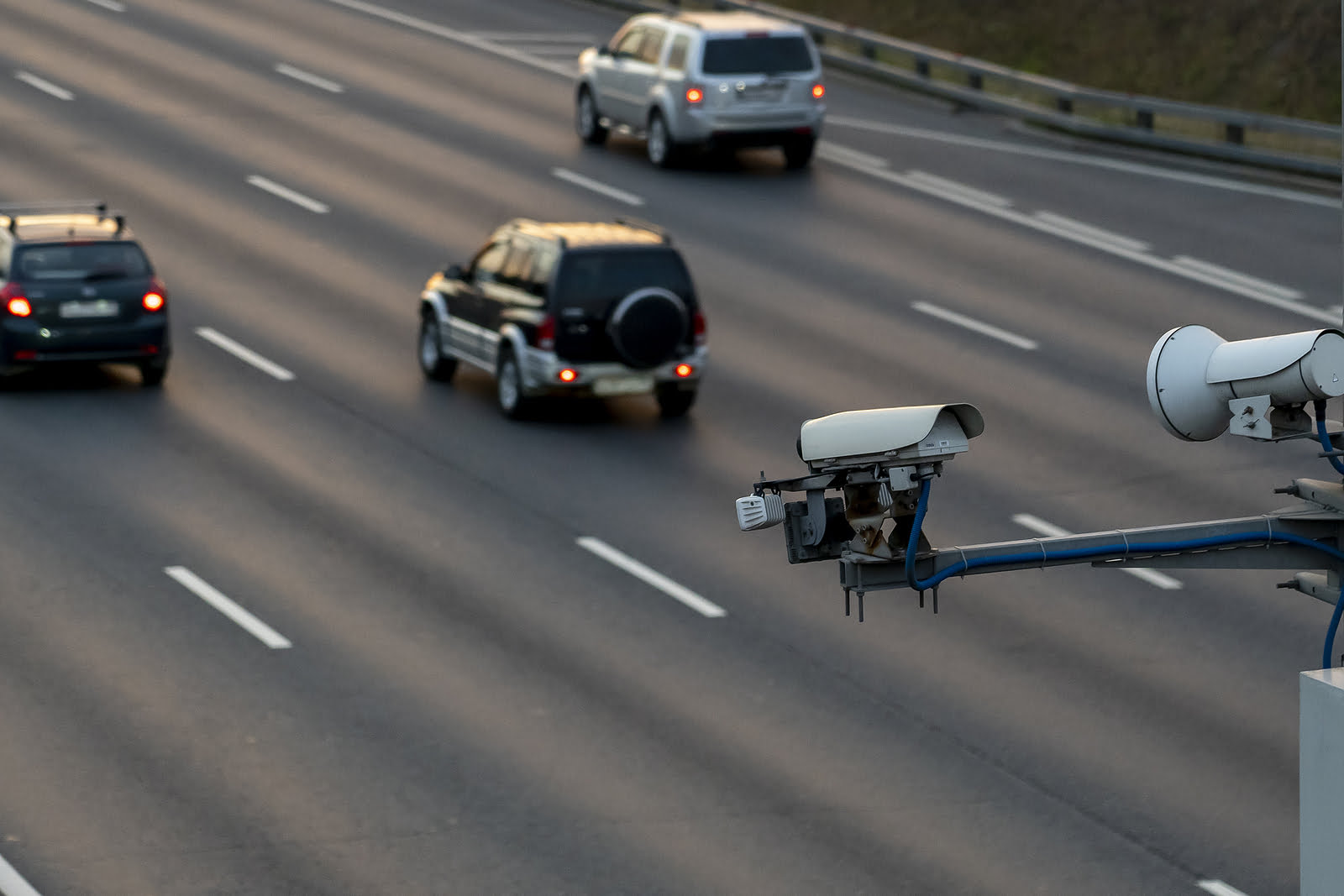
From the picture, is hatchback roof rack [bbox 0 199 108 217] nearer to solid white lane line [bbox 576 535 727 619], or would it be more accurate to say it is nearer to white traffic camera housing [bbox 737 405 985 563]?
solid white lane line [bbox 576 535 727 619]

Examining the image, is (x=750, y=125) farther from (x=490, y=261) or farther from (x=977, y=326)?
(x=490, y=261)

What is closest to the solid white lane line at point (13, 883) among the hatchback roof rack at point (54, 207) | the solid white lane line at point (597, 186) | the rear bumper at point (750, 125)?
the hatchback roof rack at point (54, 207)

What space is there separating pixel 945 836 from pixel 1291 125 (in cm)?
2139

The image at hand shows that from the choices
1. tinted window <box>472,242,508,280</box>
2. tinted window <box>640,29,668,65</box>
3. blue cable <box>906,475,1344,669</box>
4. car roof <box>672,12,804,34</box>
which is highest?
blue cable <box>906,475,1344,669</box>

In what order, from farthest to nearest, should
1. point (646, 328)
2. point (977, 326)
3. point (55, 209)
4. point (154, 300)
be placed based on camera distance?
point (55, 209) < point (977, 326) < point (154, 300) < point (646, 328)

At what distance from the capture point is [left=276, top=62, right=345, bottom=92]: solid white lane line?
38062 mm

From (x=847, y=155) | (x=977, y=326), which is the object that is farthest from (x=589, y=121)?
(x=977, y=326)

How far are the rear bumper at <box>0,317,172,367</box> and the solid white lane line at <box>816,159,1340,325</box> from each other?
12.2 meters

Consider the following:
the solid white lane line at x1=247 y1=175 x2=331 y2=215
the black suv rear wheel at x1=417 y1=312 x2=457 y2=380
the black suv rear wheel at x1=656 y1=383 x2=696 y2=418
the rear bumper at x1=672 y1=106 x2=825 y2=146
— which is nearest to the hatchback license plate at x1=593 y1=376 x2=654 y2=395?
the black suv rear wheel at x1=656 y1=383 x2=696 y2=418

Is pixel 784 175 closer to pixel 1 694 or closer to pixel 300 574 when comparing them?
pixel 300 574

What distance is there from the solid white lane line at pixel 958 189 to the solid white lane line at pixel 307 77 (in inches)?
416

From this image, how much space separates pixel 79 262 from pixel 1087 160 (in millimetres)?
16811

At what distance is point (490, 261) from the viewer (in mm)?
23109

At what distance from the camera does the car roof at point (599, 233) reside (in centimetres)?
2192
